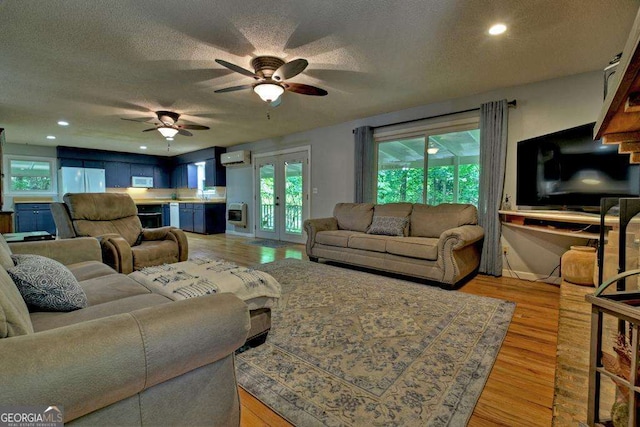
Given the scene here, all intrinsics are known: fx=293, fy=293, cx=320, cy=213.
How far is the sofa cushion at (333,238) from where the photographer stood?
4.09 m

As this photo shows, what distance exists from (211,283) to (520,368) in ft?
6.31

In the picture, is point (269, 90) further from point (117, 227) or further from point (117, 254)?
point (117, 227)

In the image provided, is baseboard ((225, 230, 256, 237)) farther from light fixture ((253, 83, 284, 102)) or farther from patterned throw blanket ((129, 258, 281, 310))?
patterned throw blanket ((129, 258, 281, 310))

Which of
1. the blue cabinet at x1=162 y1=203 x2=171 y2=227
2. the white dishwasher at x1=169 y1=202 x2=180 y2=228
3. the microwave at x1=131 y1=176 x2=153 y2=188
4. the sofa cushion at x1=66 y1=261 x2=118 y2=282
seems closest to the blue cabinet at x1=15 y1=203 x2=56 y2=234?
the microwave at x1=131 y1=176 x2=153 y2=188

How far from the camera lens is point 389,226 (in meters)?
4.00

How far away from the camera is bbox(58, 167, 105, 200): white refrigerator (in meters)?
7.29

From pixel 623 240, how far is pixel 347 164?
439 cm

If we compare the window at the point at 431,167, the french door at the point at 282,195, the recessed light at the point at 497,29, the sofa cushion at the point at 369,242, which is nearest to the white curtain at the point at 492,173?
the window at the point at 431,167

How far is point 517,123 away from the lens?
3613 millimetres

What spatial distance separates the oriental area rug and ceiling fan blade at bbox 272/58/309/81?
2.05m

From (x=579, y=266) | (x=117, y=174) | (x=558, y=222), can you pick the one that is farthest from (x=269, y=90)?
(x=117, y=174)

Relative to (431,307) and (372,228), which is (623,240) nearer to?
(431,307)

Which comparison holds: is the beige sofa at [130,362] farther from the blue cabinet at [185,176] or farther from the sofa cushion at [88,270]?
the blue cabinet at [185,176]

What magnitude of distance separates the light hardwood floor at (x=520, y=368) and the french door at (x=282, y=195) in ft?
12.3
